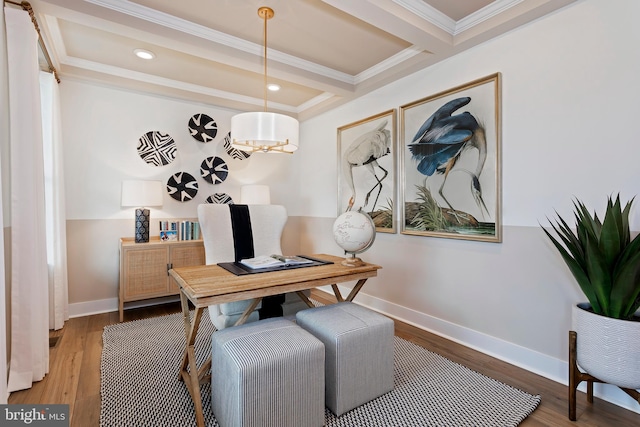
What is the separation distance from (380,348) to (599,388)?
4.38ft

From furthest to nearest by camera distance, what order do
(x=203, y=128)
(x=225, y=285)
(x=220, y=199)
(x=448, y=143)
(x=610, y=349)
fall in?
1. (x=220, y=199)
2. (x=203, y=128)
3. (x=448, y=143)
4. (x=225, y=285)
5. (x=610, y=349)

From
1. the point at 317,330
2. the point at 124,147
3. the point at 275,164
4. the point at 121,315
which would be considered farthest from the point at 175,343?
the point at 275,164

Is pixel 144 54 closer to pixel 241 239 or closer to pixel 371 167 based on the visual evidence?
pixel 241 239

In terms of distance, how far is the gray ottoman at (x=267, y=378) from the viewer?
137 centimetres

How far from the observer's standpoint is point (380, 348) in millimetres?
1788

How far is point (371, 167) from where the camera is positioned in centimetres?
339

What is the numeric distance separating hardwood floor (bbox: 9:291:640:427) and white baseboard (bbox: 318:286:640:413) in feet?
0.16

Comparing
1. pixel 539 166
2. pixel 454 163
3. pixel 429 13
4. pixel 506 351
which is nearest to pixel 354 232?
pixel 454 163

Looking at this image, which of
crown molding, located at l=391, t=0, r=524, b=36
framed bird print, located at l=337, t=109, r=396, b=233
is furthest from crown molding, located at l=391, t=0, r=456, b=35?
framed bird print, located at l=337, t=109, r=396, b=233

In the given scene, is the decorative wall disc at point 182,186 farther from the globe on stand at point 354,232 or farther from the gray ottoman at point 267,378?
the gray ottoman at point 267,378

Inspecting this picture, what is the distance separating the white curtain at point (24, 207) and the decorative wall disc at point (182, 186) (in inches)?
65.5

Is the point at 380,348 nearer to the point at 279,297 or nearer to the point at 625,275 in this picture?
the point at 279,297

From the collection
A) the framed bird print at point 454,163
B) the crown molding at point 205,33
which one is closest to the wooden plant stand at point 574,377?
the framed bird print at point 454,163

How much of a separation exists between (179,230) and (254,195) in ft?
3.20
